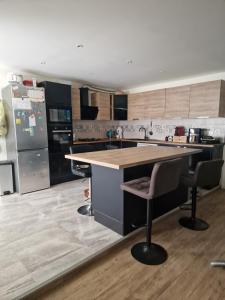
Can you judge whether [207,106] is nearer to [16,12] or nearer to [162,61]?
[162,61]

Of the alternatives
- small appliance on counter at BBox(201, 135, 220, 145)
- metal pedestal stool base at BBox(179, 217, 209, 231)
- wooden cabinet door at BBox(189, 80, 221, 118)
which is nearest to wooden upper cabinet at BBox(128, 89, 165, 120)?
wooden cabinet door at BBox(189, 80, 221, 118)

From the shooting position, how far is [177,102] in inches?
170

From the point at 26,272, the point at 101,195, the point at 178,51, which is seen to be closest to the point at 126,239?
the point at 101,195

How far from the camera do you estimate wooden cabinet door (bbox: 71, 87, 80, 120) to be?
4.50 metres

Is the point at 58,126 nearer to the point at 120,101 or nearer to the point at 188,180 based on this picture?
the point at 120,101

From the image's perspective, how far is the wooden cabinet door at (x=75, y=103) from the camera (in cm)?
450

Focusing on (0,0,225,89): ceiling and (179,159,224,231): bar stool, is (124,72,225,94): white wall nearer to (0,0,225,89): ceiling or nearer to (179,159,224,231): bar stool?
(0,0,225,89): ceiling

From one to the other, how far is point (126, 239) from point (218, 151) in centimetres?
276

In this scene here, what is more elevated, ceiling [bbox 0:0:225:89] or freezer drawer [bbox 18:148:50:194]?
ceiling [bbox 0:0:225:89]

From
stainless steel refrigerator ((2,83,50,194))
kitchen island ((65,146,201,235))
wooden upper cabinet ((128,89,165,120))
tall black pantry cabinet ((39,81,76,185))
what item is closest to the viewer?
kitchen island ((65,146,201,235))

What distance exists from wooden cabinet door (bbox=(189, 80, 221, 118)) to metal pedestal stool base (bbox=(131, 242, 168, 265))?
291 centimetres

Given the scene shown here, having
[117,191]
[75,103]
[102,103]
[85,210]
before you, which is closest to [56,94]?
[75,103]

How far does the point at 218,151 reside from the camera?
3818 mm

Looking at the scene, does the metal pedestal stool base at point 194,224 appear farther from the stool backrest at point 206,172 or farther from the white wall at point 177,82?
the white wall at point 177,82
